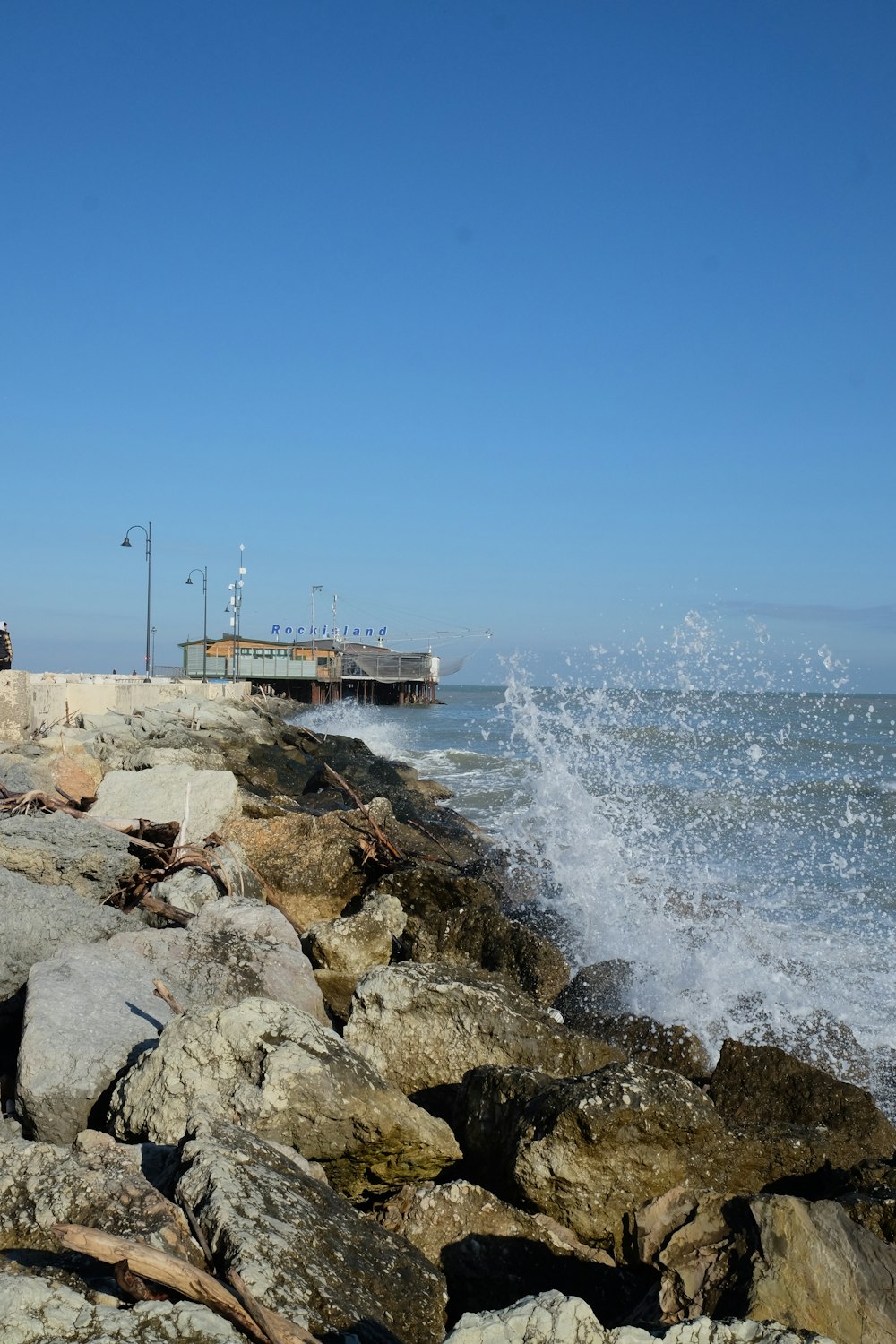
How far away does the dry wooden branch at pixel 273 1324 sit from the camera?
2104 mm

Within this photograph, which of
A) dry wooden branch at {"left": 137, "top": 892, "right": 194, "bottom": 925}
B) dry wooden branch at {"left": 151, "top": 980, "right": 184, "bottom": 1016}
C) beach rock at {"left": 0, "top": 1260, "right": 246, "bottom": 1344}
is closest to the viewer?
beach rock at {"left": 0, "top": 1260, "right": 246, "bottom": 1344}

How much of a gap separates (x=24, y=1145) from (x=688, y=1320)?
1599 mm

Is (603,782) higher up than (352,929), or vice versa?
(352,929)

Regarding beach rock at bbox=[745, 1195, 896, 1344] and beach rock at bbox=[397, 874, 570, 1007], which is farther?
beach rock at bbox=[397, 874, 570, 1007]

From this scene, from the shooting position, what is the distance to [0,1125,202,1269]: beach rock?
2.40 m

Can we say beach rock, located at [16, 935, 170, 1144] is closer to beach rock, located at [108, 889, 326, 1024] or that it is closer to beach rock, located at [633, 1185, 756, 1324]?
beach rock, located at [108, 889, 326, 1024]

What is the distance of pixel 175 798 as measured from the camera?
719cm

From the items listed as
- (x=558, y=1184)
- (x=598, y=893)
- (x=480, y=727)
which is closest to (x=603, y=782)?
(x=598, y=893)

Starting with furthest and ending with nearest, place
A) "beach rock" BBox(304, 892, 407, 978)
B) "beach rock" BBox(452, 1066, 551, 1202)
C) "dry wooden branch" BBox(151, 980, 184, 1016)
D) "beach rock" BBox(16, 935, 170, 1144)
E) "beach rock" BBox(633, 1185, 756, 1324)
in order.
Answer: "beach rock" BBox(304, 892, 407, 978), "dry wooden branch" BBox(151, 980, 184, 1016), "beach rock" BBox(452, 1066, 551, 1202), "beach rock" BBox(16, 935, 170, 1144), "beach rock" BBox(633, 1185, 756, 1324)

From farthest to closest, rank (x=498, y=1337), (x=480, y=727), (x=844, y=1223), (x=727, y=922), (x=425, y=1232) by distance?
1. (x=480, y=727)
2. (x=727, y=922)
3. (x=425, y=1232)
4. (x=844, y=1223)
5. (x=498, y=1337)

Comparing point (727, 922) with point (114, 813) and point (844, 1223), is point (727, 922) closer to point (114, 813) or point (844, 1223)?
point (114, 813)

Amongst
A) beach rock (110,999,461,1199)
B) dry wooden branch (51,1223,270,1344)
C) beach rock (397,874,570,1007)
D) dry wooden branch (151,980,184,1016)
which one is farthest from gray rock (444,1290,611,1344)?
beach rock (397,874,570,1007)

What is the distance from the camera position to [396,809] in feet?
44.2

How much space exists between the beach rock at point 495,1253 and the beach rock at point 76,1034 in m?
0.94
